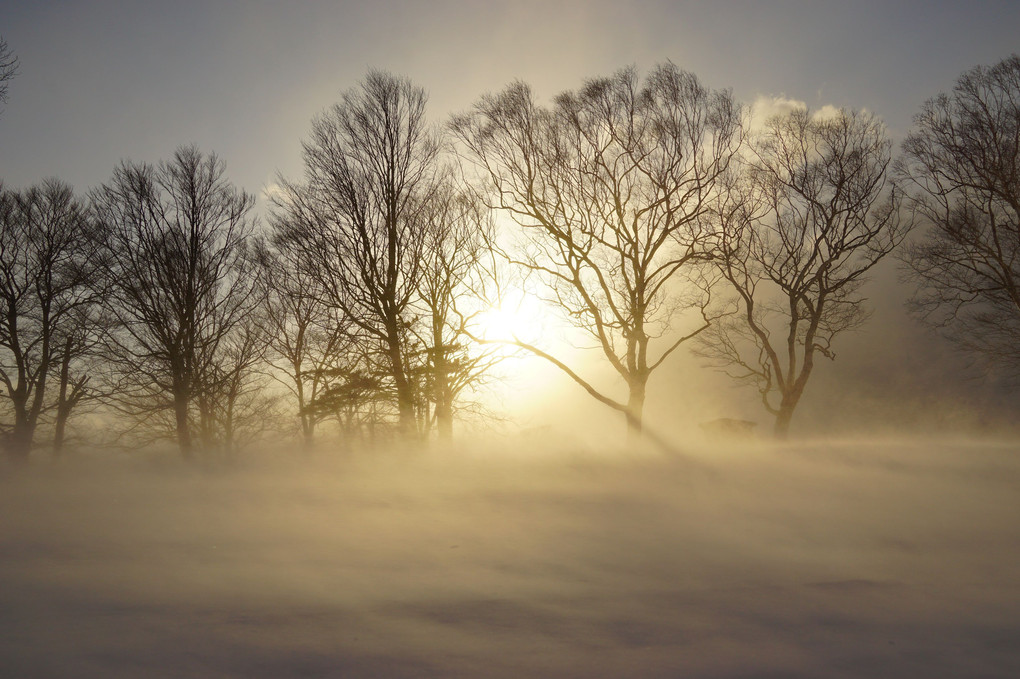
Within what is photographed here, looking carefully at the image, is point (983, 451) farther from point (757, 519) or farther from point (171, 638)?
point (171, 638)

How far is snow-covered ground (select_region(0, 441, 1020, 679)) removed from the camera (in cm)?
297

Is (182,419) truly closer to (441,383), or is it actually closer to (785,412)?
(441,383)

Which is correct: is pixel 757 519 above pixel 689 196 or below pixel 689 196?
below

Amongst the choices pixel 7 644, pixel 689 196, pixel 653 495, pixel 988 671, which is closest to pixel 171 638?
pixel 7 644

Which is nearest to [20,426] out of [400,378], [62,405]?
[62,405]

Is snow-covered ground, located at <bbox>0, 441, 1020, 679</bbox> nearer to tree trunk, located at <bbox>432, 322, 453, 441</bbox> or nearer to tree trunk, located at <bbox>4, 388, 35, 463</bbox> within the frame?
tree trunk, located at <bbox>432, 322, 453, 441</bbox>

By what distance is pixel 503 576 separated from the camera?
4016 mm

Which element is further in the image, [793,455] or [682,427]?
[682,427]

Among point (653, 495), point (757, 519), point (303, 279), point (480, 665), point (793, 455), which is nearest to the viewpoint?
point (480, 665)

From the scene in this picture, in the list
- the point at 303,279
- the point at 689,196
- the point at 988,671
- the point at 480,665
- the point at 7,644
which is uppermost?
the point at 689,196

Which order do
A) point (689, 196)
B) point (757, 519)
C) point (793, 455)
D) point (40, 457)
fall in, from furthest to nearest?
point (40, 457)
point (689, 196)
point (793, 455)
point (757, 519)

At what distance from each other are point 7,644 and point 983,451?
1210 cm

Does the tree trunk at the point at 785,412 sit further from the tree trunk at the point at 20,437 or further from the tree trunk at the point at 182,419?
the tree trunk at the point at 20,437

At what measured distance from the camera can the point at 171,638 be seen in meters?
3.06
